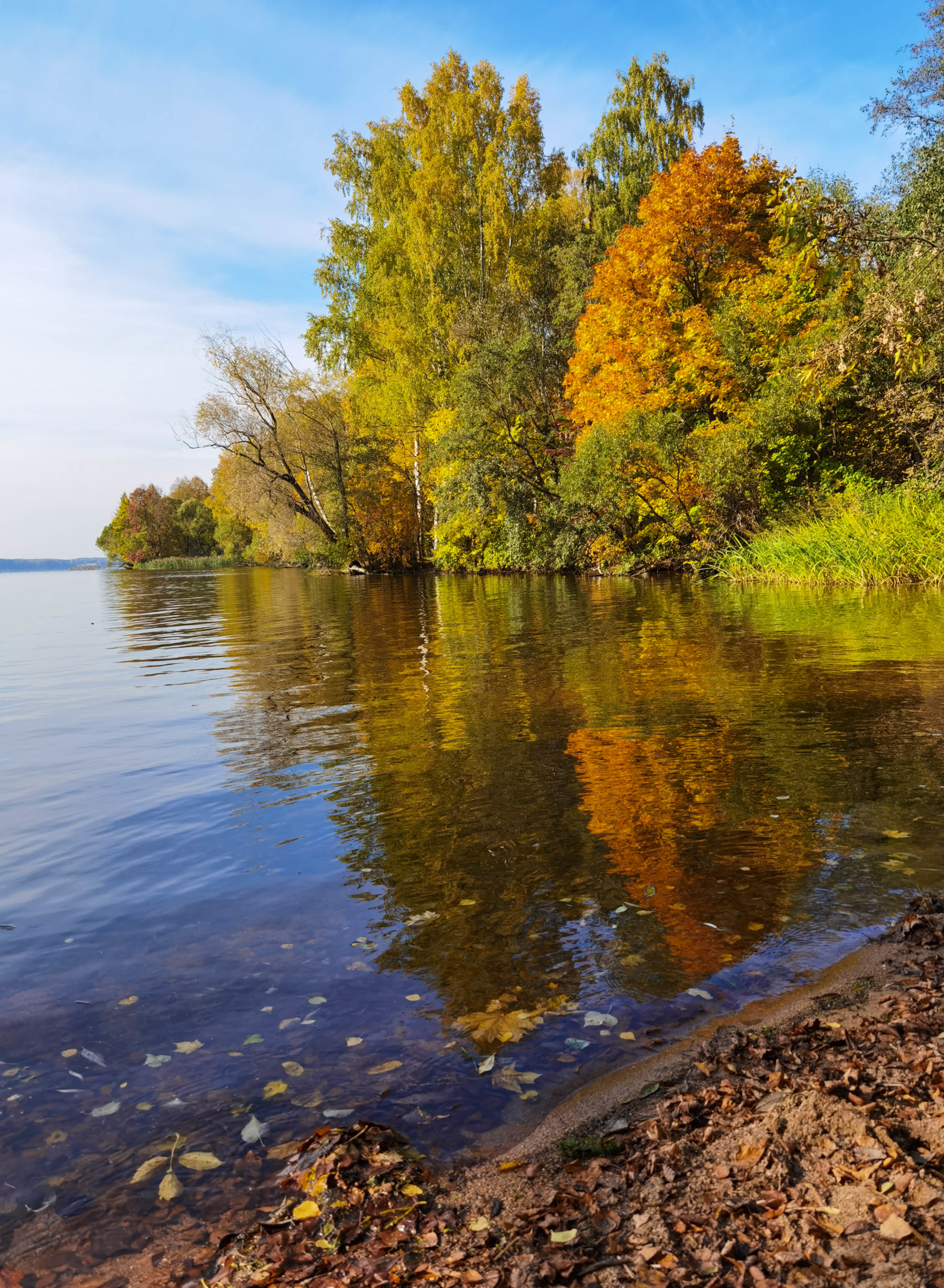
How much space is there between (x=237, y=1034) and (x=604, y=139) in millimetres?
47189

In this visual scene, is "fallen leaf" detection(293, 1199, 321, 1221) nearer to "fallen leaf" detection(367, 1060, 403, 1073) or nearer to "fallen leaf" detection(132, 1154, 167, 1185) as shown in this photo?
"fallen leaf" detection(132, 1154, 167, 1185)

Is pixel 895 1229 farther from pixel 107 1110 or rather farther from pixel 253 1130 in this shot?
pixel 107 1110

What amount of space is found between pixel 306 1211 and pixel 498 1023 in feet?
4.25

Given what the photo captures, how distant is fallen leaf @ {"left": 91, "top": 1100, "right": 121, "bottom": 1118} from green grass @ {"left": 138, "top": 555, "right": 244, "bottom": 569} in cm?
9253

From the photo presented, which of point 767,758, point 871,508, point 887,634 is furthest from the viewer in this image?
point 871,508

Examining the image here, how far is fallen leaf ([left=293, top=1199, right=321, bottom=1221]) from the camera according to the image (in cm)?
260

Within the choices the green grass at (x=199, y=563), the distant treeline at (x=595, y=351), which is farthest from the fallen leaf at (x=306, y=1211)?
the green grass at (x=199, y=563)

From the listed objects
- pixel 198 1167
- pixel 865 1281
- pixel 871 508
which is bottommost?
pixel 198 1167

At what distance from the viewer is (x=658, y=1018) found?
12.0 ft

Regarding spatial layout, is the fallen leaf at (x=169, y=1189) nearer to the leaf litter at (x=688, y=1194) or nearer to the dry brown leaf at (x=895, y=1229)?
the leaf litter at (x=688, y=1194)

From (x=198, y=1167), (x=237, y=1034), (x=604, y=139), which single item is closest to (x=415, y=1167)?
(x=198, y=1167)

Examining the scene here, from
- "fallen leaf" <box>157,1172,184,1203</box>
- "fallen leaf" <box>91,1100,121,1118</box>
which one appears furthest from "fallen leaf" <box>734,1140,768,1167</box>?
"fallen leaf" <box>91,1100,121,1118</box>

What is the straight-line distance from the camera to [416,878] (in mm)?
5430

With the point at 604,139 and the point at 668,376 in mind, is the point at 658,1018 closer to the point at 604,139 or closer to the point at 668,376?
the point at 668,376
